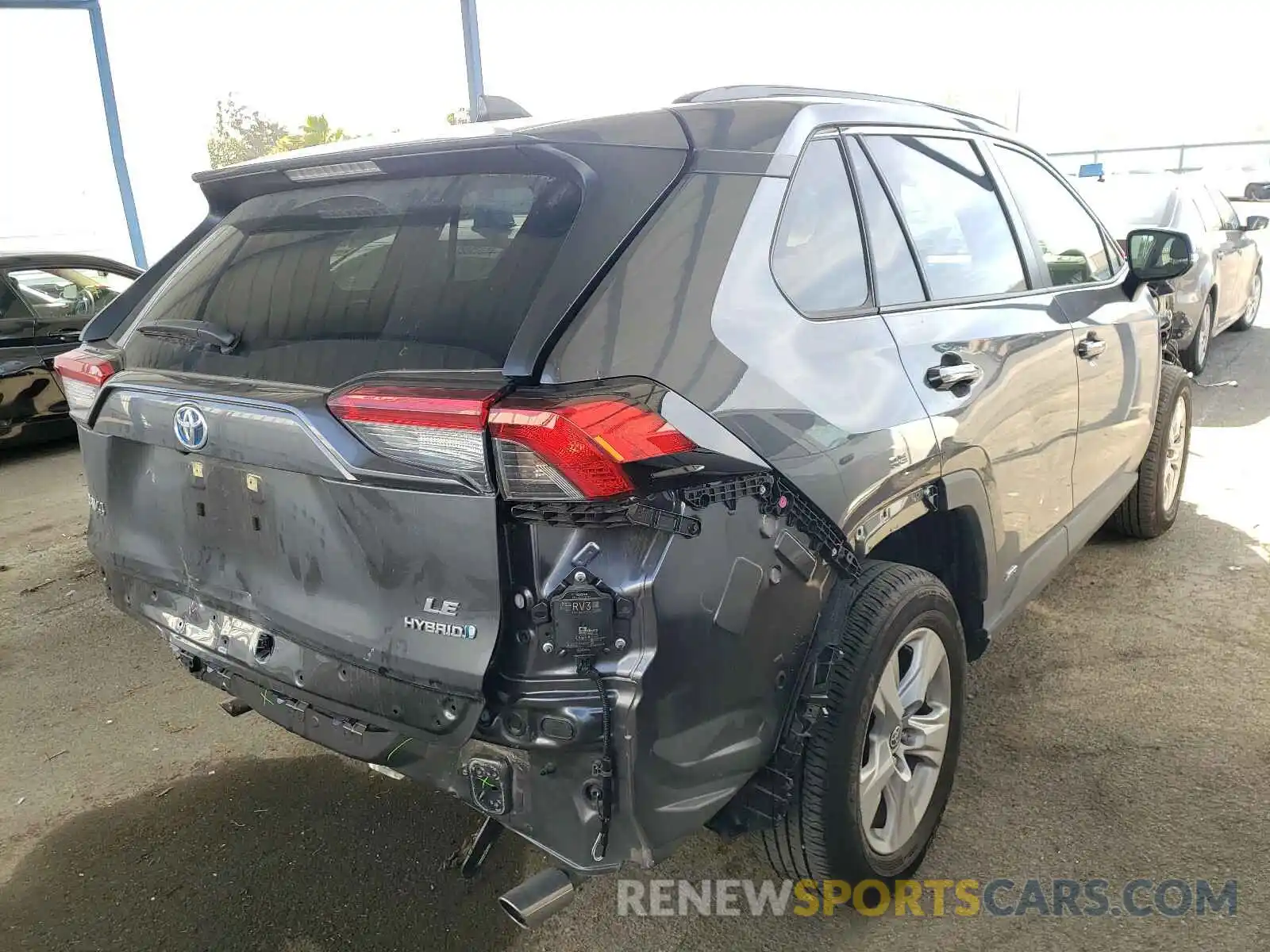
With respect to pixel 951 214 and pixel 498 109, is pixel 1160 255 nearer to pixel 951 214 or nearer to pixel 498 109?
pixel 951 214

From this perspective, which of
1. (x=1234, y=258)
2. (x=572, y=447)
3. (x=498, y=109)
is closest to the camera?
(x=572, y=447)

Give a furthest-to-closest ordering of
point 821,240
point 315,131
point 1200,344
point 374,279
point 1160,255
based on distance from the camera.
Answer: point 315,131 < point 1200,344 < point 1160,255 < point 821,240 < point 374,279

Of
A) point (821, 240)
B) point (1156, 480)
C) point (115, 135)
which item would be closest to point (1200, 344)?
point (1156, 480)

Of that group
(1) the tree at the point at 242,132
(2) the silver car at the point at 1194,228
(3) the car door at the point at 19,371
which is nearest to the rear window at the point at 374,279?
(3) the car door at the point at 19,371

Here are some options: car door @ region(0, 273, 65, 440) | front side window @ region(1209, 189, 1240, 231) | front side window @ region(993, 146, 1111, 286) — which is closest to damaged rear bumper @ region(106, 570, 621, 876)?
front side window @ region(993, 146, 1111, 286)

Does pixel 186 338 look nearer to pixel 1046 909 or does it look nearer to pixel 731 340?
pixel 731 340

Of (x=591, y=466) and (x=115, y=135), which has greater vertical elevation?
(x=115, y=135)

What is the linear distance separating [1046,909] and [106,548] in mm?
2544

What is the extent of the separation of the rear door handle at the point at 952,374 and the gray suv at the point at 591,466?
18 mm

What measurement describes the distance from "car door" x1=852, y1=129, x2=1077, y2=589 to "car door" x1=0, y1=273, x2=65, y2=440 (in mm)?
6662

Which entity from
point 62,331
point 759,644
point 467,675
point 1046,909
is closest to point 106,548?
point 467,675

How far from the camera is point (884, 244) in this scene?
243 cm

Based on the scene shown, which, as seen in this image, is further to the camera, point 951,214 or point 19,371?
point 19,371

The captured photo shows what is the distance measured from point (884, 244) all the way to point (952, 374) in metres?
0.37
